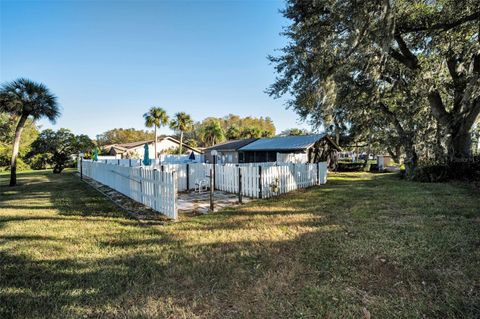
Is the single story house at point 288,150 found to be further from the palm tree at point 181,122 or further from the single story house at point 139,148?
the palm tree at point 181,122

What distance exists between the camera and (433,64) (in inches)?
460

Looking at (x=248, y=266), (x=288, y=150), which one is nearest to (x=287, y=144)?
(x=288, y=150)

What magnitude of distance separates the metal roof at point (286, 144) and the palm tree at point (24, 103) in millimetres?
16535

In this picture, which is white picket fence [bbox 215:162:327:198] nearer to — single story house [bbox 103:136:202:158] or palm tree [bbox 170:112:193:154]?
single story house [bbox 103:136:202:158]

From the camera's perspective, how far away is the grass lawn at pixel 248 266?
8.52ft

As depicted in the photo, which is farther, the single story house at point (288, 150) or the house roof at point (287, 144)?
the house roof at point (287, 144)

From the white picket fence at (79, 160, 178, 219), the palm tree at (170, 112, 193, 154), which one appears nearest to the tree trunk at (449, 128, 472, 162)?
the white picket fence at (79, 160, 178, 219)

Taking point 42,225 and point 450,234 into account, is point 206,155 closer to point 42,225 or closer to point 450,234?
point 42,225

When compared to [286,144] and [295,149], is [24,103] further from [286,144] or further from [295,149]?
[286,144]

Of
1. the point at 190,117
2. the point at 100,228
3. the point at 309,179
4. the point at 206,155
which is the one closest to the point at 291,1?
the point at 309,179

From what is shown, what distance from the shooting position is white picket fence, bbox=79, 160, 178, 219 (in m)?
6.14

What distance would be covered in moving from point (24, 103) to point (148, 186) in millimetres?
12567

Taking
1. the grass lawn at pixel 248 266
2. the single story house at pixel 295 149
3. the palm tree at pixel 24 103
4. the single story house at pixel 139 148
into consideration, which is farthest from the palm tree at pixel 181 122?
the grass lawn at pixel 248 266

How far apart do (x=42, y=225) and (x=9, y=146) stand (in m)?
38.5
